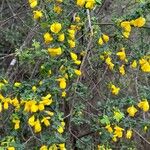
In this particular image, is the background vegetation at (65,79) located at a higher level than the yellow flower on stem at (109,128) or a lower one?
higher

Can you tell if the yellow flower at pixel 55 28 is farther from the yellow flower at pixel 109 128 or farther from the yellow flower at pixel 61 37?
the yellow flower at pixel 109 128

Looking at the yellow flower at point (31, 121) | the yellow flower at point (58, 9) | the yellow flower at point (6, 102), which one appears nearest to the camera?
the yellow flower at point (31, 121)

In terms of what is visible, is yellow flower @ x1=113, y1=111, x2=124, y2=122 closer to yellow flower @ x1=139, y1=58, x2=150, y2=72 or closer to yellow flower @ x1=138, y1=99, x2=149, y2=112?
yellow flower @ x1=138, y1=99, x2=149, y2=112

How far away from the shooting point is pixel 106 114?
8.32 feet

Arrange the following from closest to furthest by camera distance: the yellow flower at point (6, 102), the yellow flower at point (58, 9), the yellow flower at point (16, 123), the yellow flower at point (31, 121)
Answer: the yellow flower at point (31, 121) → the yellow flower at point (6, 102) → the yellow flower at point (16, 123) → the yellow flower at point (58, 9)

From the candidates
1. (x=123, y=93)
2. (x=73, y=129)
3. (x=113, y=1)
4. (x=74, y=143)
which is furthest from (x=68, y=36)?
(x=113, y=1)

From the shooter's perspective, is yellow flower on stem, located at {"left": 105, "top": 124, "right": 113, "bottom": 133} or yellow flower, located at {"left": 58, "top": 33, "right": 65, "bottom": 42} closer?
yellow flower, located at {"left": 58, "top": 33, "right": 65, "bottom": 42}

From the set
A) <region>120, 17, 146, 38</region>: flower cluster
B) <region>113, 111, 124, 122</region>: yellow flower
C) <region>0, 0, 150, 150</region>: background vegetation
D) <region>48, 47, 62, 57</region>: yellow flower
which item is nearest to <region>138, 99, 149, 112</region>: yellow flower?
<region>0, 0, 150, 150</region>: background vegetation

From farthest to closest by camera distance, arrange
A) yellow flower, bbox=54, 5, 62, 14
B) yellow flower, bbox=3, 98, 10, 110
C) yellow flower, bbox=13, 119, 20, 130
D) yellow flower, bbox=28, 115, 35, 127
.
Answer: yellow flower, bbox=54, 5, 62, 14 < yellow flower, bbox=13, 119, 20, 130 < yellow flower, bbox=3, 98, 10, 110 < yellow flower, bbox=28, 115, 35, 127

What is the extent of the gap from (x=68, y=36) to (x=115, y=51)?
556mm

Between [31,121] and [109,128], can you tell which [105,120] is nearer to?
[109,128]

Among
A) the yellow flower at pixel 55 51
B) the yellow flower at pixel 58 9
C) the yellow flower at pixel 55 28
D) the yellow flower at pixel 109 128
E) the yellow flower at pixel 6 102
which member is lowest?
the yellow flower at pixel 109 128

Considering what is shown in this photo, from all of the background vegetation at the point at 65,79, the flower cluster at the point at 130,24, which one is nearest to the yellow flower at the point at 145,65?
the background vegetation at the point at 65,79

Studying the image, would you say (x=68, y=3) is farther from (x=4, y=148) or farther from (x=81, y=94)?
(x=4, y=148)
